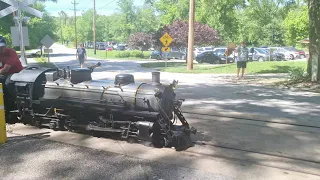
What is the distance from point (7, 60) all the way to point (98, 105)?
2.67m

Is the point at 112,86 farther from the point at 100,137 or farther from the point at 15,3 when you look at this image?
the point at 15,3

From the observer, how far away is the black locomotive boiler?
5.34 meters

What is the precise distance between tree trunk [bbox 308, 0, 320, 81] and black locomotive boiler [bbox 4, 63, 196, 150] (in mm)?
10146

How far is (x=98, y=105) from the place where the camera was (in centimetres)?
571

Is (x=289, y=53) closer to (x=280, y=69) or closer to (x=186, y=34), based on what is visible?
(x=186, y=34)

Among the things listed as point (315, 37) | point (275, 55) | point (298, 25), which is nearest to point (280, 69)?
point (315, 37)

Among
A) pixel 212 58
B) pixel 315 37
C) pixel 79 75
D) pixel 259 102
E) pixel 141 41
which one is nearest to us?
pixel 79 75

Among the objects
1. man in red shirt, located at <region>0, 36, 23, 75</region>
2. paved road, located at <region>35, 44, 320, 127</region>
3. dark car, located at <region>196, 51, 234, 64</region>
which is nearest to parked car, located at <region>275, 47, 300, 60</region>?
dark car, located at <region>196, 51, 234, 64</region>

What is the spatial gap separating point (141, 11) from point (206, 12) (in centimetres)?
4615

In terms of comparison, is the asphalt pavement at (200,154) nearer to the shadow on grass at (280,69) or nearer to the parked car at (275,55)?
the shadow on grass at (280,69)

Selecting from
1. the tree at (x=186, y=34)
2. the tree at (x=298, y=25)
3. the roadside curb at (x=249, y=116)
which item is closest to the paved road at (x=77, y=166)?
the roadside curb at (x=249, y=116)

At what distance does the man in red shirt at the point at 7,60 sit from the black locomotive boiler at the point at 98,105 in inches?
10.5

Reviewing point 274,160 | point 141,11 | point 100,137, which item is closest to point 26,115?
point 100,137

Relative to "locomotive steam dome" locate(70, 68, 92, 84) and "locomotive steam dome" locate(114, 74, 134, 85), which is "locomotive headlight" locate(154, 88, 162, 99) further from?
"locomotive steam dome" locate(70, 68, 92, 84)
